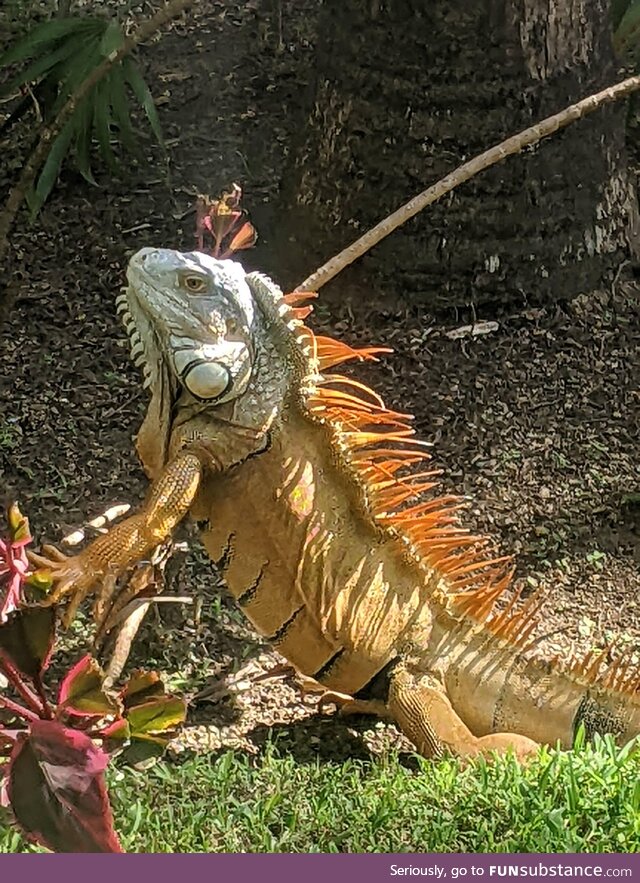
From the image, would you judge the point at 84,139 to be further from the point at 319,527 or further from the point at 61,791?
the point at 61,791

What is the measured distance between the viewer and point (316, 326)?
532 centimetres

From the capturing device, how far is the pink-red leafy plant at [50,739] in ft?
5.96

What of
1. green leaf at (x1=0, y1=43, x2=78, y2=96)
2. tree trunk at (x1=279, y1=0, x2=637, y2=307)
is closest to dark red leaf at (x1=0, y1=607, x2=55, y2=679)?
green leaf at (x1=0, y1=43, x2=78, y2=96)

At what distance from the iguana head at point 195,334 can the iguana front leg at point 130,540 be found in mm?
149

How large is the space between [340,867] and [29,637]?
67 cm

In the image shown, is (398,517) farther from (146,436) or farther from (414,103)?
(414,103)

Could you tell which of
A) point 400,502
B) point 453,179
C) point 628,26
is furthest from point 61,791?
point 628,26

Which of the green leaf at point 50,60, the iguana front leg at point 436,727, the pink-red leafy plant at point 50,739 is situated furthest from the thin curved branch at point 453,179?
the green leaf at point 50,60

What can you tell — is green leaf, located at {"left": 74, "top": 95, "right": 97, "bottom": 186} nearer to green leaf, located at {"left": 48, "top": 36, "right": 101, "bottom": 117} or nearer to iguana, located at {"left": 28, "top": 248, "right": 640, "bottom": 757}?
green leaf, located at {"left": 48, "top": 36, "right": 101, "bottom": 117}

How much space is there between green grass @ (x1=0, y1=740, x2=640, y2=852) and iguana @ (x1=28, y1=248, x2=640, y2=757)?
0.29 metres

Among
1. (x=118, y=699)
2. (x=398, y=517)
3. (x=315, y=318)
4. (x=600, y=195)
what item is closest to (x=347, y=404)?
(x=398, y=517)

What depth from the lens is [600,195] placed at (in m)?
5.36

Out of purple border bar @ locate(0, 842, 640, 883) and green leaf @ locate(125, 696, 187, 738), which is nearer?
purple border bar @ locate(0, 842, 640, 883)

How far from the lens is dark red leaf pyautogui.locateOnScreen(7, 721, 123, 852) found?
5.95ft
